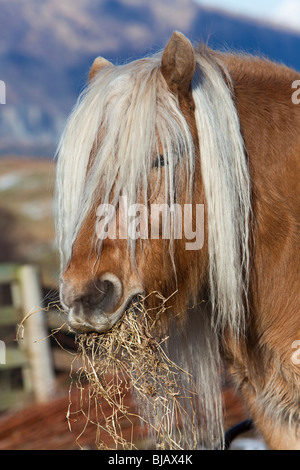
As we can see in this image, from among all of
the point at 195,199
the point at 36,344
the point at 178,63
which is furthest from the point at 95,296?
the point at 36,344

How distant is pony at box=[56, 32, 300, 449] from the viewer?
5.79ft

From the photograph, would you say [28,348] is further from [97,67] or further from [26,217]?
[26,217]

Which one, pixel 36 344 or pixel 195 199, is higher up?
pixel 195 199

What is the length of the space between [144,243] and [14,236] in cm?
937

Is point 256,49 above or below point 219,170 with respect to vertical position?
above

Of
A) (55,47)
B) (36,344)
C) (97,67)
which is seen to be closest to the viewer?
(97,67)

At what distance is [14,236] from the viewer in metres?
10.7

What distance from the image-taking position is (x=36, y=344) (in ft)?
16.3

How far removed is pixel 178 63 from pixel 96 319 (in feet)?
3.08

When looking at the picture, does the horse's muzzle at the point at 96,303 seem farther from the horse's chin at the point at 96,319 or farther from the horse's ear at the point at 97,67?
the horse's ear at the point at 97,67

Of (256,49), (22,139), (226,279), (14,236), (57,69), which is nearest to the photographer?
(226,279)

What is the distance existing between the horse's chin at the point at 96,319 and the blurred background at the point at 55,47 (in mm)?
9471

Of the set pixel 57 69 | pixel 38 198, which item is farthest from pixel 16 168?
pixel 57 69

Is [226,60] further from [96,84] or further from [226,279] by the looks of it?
[226,279]
